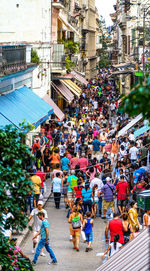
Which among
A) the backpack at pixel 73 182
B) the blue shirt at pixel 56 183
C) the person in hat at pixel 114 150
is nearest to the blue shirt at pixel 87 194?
the backpack at pixel 73 182

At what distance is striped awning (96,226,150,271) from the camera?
7186 mm

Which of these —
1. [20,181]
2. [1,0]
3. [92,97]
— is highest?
[1,0]

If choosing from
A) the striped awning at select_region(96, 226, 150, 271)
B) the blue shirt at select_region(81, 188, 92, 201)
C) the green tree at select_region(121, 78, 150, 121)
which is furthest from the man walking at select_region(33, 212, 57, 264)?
the green tree at select_region(121, 78, 150, 121)

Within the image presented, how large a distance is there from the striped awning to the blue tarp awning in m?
10.1

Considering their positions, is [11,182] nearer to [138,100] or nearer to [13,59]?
[138,100]

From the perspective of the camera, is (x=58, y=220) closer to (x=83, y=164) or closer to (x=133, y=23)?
(x=83, y=164)

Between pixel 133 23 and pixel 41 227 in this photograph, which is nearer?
pixel 41 227

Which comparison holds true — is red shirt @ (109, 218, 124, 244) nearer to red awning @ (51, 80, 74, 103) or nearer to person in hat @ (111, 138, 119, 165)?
person in hat @ (111, 138, 119, 165)

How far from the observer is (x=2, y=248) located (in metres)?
8.32

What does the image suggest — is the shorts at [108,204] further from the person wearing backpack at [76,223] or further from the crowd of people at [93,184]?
the person wearing backpack at [76,223]

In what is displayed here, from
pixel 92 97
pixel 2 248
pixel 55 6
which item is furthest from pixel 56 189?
pixel 92 97

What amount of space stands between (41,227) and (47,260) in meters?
1.05

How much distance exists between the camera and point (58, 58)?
1457 inches

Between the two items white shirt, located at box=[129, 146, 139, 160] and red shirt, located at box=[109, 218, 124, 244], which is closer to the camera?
red shirt, located at box=[109, 218, 124, 244]
